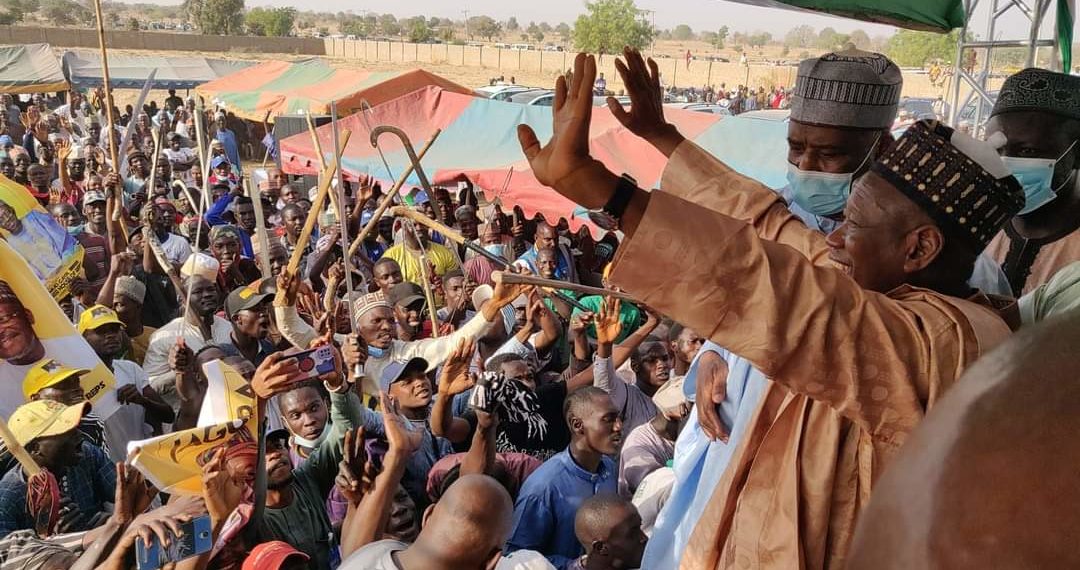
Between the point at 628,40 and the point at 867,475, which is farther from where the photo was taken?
the point at 628,40

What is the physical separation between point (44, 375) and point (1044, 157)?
405cm

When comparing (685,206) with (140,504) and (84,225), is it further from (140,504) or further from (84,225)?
(84,225)

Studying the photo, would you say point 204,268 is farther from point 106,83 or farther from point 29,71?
point 29,71

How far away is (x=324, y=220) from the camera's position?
7.98 meters

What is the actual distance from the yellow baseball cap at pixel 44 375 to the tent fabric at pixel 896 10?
3.30m

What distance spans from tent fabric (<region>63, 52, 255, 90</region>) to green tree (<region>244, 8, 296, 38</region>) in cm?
3170

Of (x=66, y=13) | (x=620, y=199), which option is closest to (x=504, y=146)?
(x=620, y=199)

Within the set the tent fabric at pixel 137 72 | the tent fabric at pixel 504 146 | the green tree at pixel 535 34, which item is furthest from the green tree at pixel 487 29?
the tent fabric at pixel 504 146

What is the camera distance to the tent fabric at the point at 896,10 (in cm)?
365

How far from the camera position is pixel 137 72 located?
25.2 m

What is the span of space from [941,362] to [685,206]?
0.46 meters

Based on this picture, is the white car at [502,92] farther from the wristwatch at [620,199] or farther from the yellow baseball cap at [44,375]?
the wristwatch at [620,199]

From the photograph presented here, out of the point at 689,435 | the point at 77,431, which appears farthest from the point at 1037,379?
the point at 77,431

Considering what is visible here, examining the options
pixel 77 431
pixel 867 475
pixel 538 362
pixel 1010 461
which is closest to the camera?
pixel 1010 461
